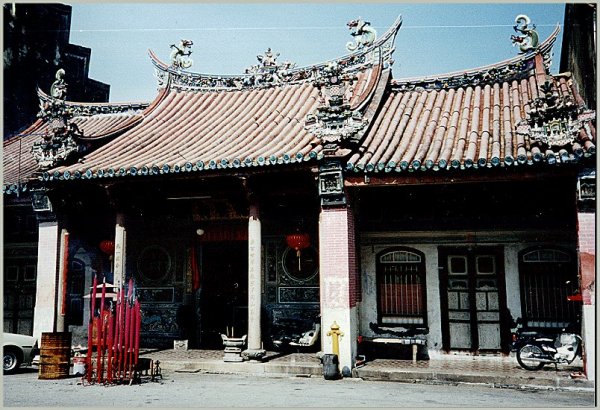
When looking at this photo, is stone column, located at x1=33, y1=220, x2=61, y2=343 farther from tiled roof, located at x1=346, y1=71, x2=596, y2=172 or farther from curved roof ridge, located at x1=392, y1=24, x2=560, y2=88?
curved roof ridge, located at x1=392, y1=24, x2=560, y2=88

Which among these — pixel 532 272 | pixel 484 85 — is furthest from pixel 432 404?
pixel 484 85

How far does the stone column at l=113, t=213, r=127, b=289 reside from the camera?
10.6 metres

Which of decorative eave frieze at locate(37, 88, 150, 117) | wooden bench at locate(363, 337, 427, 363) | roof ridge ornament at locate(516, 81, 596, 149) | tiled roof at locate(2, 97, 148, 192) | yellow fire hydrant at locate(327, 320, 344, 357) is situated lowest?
wooden bench at locate(363, 337, 427, 363)

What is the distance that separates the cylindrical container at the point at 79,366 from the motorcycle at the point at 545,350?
758 centimetres

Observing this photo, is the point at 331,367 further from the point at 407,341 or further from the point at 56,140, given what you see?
the point at 56,140

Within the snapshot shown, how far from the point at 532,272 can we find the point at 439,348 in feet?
7.82

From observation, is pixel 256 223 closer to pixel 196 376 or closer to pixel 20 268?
pixel 196 376

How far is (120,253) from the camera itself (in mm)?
10781

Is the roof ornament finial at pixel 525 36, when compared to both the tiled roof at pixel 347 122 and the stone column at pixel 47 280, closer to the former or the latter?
the tiled roof at pixel 347 122

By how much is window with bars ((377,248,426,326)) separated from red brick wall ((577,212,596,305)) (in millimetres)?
3262

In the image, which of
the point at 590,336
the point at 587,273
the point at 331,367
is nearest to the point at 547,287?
the point at 587,273

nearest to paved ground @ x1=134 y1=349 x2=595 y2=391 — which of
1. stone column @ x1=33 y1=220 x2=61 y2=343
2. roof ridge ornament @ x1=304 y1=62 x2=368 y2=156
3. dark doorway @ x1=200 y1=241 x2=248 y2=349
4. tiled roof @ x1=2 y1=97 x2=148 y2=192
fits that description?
dark doorway @ x1=200 y1=241 x2=248 y2=349

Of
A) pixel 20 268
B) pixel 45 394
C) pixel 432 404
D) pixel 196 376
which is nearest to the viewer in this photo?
pixel 432 404

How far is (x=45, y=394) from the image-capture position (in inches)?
313
